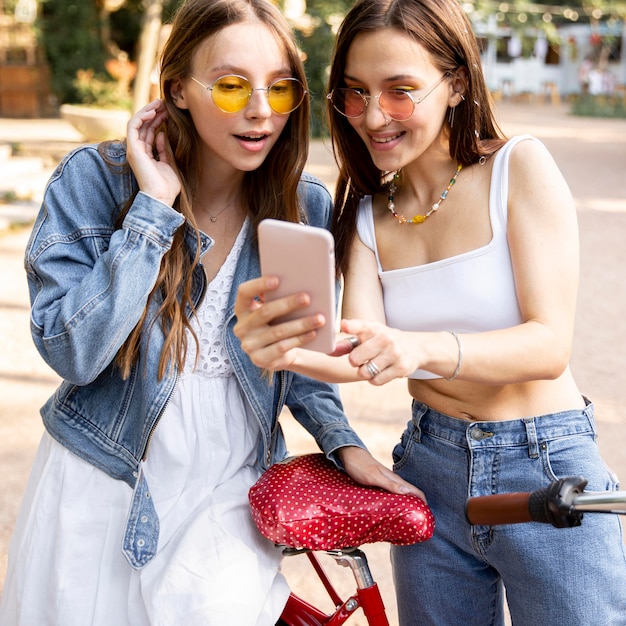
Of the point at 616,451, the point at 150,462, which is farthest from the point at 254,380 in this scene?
the point at 616,451

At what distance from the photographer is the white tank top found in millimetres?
1960

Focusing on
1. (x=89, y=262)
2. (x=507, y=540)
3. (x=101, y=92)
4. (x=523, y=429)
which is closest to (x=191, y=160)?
(x=89, y=262)

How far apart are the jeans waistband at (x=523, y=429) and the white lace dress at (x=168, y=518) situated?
51 centimetres

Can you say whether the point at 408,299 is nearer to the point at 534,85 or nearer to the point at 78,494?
the point at 78,494

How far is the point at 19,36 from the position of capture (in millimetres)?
22625

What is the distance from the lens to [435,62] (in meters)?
1.99

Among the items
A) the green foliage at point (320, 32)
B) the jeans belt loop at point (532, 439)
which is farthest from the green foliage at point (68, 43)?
the jeans belt loop at point (532, 439)

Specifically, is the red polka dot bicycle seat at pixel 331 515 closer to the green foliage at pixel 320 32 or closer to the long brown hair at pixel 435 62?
the long brown hair at pixel 435 62

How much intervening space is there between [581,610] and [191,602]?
2.70 ft

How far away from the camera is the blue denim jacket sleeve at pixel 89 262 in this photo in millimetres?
1942

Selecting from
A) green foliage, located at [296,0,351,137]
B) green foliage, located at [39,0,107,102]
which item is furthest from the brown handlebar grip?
green foliage, located at [39,0,107,102]

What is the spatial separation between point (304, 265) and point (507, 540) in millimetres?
867

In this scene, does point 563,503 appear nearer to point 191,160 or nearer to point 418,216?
point 418,216

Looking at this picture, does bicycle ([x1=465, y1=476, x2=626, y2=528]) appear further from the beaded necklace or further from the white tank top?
the beaded necklace
